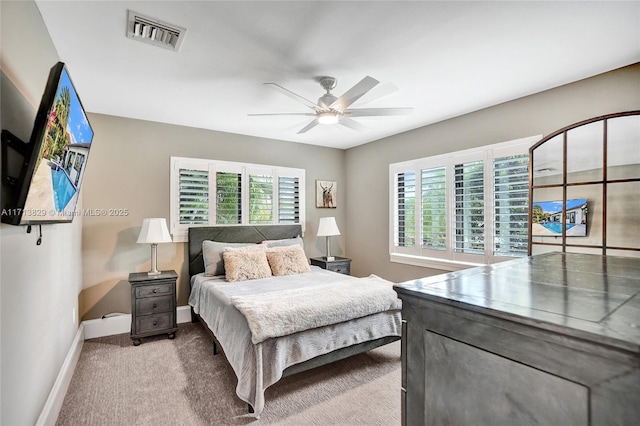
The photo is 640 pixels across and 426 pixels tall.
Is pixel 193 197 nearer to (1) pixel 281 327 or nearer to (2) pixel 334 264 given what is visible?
(2) pixel 334 264

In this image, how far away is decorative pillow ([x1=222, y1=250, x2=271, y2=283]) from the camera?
11.7 feet

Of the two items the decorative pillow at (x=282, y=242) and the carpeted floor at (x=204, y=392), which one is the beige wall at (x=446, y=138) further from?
the carpeted floor at (x=204, y=392)

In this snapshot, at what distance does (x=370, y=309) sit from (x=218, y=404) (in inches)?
54.9

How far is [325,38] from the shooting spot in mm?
2135

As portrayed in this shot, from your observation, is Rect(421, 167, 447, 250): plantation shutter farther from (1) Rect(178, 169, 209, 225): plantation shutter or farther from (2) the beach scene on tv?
(2) the beach scene on tv

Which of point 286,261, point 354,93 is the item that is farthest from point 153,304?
point 354,93

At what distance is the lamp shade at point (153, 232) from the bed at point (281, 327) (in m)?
0.72

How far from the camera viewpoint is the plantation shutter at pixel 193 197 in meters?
4.10

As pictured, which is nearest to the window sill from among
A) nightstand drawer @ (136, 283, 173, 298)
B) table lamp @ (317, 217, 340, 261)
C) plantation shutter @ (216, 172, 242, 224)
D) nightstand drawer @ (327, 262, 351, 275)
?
nightstand drawer @ (327, 262, 351, 275)

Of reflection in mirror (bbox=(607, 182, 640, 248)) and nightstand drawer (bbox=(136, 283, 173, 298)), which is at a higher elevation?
reflection in mirror (bbox=(607, 182, 640, 248))

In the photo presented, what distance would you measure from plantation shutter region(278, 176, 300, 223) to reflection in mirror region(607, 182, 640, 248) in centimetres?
377

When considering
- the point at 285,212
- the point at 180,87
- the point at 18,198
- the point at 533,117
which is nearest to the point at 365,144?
the point at 285,212

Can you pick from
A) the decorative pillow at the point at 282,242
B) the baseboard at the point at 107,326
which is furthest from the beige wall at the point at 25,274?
the decorative pillow at the point at 282,242

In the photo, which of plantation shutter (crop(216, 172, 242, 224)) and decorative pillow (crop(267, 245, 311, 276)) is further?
plantation shutter (crop(216, 172, 242, 224))
